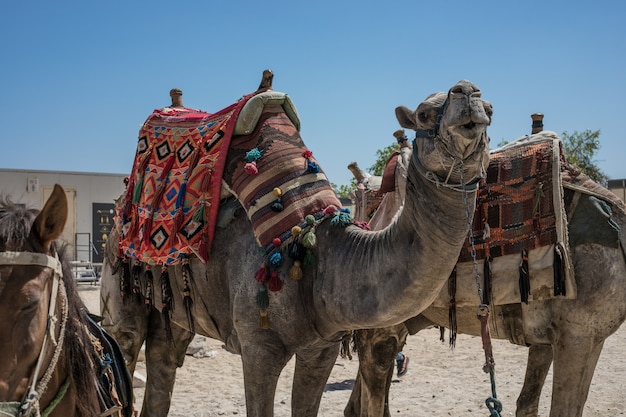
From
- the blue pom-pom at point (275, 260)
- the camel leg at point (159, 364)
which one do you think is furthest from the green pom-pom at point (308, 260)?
the camel leg at point (159, 364)

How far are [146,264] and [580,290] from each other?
3.07 m

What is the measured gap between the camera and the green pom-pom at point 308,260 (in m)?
4.08

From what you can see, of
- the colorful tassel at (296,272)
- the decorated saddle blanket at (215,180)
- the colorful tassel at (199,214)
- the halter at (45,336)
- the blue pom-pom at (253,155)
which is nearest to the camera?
the halter at (45,336)

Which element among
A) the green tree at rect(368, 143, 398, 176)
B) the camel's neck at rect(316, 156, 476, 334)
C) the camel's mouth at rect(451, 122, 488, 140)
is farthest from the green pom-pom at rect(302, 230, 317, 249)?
the green tree at rect(368, 143, 398, 176)

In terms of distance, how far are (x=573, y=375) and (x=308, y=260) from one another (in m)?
2.05

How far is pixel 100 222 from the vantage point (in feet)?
90.5

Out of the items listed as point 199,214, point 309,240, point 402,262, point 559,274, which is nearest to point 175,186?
point 199,214

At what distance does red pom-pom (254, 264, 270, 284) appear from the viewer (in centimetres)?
410

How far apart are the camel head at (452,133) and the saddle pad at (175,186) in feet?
5.44

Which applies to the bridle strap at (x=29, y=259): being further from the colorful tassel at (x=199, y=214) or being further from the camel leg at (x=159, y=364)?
the camel leg at (x=159, y=364)

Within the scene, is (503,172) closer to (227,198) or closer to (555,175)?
(555,175)

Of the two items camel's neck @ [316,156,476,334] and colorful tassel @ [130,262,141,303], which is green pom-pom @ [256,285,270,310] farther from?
colorful tassel @ [130,262,141,303]

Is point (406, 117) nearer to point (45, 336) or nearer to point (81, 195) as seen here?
point (45, 336)

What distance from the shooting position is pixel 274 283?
406 centimetres
